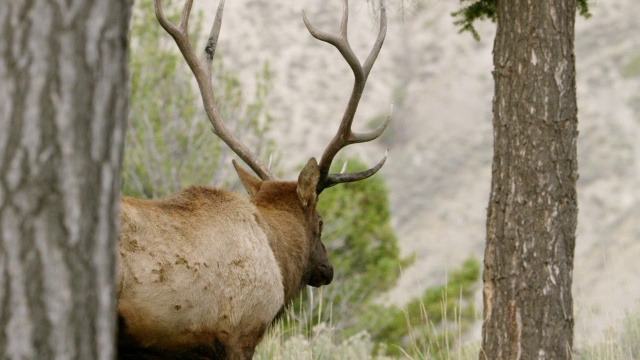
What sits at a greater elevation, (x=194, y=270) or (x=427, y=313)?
(x=194, y=270)

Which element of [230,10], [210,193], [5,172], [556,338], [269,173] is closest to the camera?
[5,172]

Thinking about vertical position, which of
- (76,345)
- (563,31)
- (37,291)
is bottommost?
(76,345)

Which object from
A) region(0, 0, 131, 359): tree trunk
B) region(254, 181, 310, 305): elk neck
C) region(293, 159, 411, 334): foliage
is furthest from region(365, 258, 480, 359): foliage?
region(0, 0, 131, 359): tree trunk

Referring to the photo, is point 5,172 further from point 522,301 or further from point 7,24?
point 522,301

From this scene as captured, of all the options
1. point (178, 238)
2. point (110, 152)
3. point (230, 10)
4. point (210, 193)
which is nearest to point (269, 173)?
point (210, 193)

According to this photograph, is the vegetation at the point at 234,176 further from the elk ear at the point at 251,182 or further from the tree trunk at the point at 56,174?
the tree trunk at the point at 56,174

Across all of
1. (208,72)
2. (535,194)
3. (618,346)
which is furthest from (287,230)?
(618,346)

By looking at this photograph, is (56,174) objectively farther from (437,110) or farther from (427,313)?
(437,110)

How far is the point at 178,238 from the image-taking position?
425cm

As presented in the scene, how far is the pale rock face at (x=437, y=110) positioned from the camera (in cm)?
3650

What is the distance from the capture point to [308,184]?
5266 mm

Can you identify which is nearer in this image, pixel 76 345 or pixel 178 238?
pixel 76 345

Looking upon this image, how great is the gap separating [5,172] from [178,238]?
7.41ft

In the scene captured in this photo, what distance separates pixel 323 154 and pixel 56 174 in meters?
3.44
